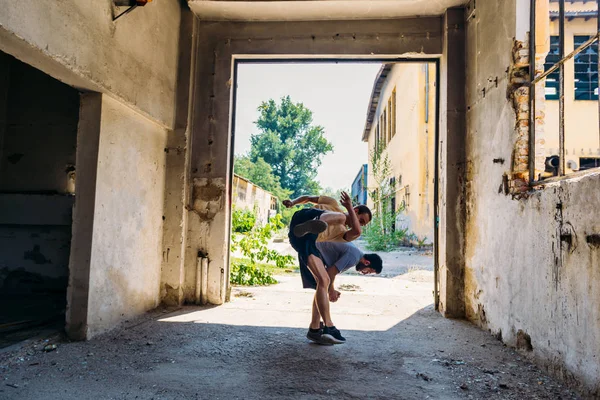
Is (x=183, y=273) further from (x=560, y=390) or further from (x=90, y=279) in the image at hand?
(x=560, y=390)

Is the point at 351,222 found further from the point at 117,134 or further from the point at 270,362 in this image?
the point at 117,134

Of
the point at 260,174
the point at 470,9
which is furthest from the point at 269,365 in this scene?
the point at 260,174

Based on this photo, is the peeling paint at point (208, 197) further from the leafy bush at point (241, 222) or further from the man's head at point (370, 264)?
the man's head at point (370, 264)

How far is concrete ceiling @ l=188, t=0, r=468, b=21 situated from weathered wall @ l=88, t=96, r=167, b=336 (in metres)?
1.76

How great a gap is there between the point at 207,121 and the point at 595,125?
1251cm

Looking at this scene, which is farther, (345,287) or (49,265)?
(345,287)

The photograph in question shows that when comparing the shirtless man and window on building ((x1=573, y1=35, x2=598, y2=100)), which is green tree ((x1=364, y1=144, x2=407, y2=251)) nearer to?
window on building ((x1=573, y1=35, x2=598, y2=100))

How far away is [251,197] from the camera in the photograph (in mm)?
23844

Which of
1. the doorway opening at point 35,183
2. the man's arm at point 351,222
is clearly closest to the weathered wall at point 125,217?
the doorway opening at point 35,183

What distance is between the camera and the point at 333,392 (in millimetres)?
2906

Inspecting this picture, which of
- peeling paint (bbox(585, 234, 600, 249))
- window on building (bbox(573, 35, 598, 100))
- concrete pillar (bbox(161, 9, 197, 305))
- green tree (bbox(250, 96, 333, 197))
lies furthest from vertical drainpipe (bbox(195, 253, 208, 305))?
green tree (bbox(250, 96, 333, 197))

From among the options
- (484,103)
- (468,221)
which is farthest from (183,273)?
(484,103)

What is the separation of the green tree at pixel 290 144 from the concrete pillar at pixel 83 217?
37802mm

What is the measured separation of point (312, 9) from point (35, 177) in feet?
14.6
